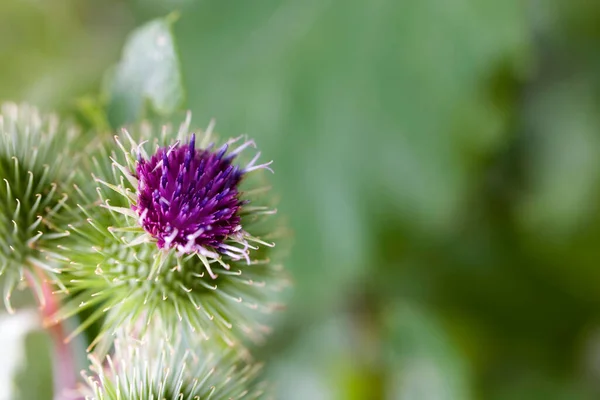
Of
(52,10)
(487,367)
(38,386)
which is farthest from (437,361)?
(52,10)

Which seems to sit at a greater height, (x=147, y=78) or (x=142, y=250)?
(x=147, y=78)

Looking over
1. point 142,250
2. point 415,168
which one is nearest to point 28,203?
point 142,250

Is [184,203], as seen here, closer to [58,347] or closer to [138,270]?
[138,270]

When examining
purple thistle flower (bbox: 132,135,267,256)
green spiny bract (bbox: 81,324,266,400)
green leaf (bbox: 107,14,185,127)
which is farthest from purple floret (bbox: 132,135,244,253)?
green leaf (bbox: 107,14,185,127)

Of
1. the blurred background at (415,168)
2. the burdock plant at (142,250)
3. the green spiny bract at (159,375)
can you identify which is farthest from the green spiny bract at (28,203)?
the blurred background at (415,168)

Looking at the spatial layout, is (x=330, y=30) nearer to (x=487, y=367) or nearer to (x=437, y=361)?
(x=437, y=361)

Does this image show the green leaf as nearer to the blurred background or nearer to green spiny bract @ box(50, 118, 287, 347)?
green spiny bract @ box(50, 118, 287, 347)
